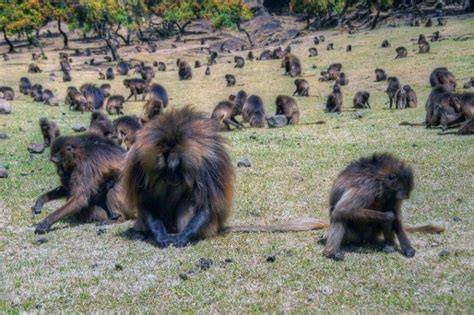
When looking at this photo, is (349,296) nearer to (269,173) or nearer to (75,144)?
(75,144)

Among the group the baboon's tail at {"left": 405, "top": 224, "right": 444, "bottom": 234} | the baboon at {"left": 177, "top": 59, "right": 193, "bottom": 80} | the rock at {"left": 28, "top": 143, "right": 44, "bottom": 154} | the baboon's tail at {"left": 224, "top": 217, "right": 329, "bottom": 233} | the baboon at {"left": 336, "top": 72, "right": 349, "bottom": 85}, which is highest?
the baboon's tail at {"left": 224, "top": 217, "right": 329, "bottom": 233}

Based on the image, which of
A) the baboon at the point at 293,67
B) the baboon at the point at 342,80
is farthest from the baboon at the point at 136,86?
the baboon at the point at 342,80

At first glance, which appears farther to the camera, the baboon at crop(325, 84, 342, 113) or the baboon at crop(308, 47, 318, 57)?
the baboon at crop(308, 47, 318, 57)

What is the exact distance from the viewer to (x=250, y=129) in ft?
72.6

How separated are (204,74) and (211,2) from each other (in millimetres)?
35914

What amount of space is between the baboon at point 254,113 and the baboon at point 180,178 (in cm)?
1440

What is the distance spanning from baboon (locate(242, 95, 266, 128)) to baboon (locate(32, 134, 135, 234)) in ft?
43.0

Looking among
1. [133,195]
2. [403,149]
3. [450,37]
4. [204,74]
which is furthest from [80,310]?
[450,37]

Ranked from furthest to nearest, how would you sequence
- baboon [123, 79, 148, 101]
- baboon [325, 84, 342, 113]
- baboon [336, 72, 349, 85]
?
baboon [336, 72, 349, 85] < baboon [123, 79, 148, 101] < baboon [325, 84, 342, 113]

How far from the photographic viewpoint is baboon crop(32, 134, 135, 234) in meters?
9.29

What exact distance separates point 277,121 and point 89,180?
13.9 m

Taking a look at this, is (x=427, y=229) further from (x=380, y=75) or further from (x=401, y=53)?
(x=401, y=53)

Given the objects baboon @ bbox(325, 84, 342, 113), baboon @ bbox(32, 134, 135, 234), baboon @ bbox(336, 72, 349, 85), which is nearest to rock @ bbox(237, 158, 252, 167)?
baboon @ bbox(32, 134, 135, 234)

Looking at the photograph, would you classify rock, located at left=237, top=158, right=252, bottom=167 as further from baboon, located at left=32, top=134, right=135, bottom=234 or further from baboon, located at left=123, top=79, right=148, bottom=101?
baboon, located at left=123, top=79, right=148, bottom=101
